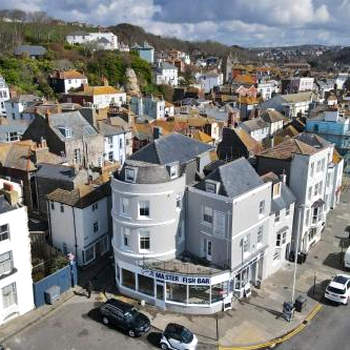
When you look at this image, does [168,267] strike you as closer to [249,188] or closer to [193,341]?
[193,341]

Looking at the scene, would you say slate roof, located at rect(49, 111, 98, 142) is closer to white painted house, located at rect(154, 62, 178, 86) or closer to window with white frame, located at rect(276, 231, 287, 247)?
window with white frame, located at rect(276, 231, 287, 247)

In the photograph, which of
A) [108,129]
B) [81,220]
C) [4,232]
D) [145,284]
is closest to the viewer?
[4,232]

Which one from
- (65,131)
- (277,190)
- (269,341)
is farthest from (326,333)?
(65,131)

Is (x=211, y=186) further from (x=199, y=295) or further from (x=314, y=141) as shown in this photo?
(x=314, y=141)

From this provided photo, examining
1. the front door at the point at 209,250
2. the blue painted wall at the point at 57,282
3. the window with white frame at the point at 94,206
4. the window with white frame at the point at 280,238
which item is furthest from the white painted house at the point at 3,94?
the window with white frame at the point at 280,238

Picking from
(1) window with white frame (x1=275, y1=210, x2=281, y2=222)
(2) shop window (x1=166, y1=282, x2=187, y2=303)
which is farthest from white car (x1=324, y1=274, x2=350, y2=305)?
(2) shop window (x1=166, y1=282, x2=187, y2=303)

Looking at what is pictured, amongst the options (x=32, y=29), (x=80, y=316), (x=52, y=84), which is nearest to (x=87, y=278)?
(x=80, y=316)
